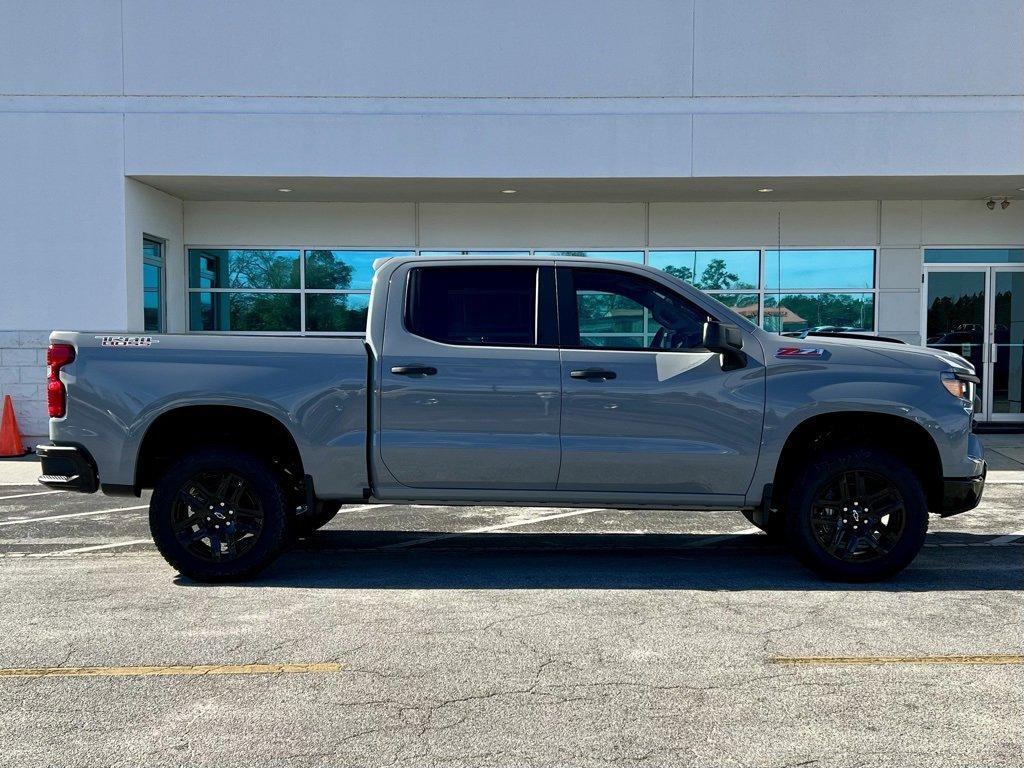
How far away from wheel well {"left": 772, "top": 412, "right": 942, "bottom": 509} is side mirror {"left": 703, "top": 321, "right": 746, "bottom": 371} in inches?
24.6

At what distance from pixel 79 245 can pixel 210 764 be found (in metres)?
11.1

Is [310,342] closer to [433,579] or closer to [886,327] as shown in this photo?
[433,579]

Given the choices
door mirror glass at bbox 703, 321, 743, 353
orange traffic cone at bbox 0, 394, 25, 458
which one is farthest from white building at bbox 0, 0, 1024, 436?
door mirror glass at bbox 703, 321, 743, 353

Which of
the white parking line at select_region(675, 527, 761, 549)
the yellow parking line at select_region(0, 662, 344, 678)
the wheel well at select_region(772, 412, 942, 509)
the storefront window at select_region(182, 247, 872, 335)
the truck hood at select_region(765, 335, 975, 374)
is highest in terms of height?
the storefront window at select_region(182, 247, 872, 335)

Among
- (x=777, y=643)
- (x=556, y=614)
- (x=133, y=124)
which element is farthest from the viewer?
(x=133, y=124)

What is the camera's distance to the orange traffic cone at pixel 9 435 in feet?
42.5

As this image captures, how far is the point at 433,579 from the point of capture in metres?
6.39

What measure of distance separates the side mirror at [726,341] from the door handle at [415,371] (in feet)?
5.59

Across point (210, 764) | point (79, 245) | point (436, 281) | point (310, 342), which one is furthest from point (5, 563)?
point (79, 245)

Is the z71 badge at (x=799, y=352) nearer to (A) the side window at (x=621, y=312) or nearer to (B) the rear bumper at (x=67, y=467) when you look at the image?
(A) the side window at (x=621, y=312)

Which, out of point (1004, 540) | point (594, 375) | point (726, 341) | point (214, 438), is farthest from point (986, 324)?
point (214, 438)

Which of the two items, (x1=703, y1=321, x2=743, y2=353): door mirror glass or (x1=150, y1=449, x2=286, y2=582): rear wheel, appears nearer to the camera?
(x1=703, y1=321, x2=743, y2=353): door mirror glass

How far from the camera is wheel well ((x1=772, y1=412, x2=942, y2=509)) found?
6281mm

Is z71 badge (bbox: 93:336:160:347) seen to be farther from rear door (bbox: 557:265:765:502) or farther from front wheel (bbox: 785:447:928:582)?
front wheel (bbox: 785:447:928:582)
